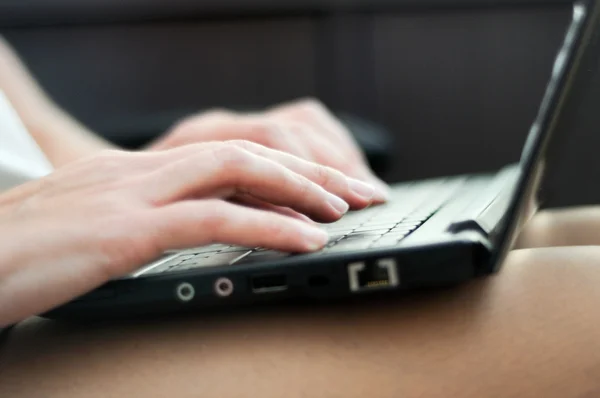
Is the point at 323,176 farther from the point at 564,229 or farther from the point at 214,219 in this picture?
the point at 564,229

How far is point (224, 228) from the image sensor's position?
1.17ft

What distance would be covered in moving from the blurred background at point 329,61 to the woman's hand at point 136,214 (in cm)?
101

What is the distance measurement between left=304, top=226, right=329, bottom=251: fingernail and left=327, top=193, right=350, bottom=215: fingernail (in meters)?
0.06

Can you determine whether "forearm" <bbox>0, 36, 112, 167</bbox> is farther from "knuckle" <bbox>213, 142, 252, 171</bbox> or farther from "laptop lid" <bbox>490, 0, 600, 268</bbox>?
"laptop lid" <bbox>490, 0, 600, 268</bbox>

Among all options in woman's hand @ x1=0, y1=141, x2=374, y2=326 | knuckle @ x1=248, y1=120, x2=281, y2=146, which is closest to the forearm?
knuckle @ x1=248, y1=120, x2=281, y2=146

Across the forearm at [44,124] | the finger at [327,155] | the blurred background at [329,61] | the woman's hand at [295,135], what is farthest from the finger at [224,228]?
the blurred background at [329,61]

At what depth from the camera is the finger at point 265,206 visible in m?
0.43

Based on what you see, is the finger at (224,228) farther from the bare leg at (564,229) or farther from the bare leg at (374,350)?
the bare leg at (564,229)

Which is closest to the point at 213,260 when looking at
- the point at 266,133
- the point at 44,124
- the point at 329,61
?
the point at 266,133

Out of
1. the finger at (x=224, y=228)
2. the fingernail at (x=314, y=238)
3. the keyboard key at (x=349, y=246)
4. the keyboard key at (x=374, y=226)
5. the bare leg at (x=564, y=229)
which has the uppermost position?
the finger at (x=224, y=228)

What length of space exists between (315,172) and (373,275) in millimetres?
149

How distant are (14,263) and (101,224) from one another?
51mm

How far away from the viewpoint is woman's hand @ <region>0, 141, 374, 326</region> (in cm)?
34

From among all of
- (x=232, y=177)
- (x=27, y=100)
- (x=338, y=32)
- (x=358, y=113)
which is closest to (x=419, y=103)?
(x=358, y=113)
